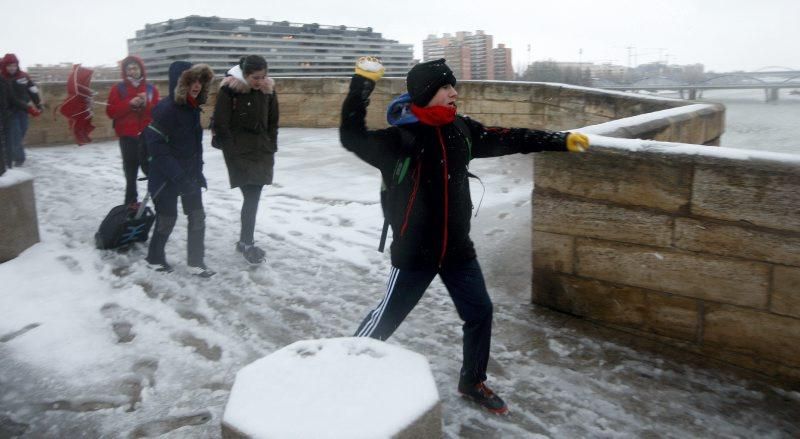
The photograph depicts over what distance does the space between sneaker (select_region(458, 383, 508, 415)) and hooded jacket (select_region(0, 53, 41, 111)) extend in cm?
848

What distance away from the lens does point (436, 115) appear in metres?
2.82

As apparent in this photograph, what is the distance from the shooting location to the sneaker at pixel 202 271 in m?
5.01

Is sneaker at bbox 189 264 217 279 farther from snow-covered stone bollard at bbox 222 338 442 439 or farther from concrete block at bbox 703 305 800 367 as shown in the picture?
concrete block at bbox 703 305 800 367

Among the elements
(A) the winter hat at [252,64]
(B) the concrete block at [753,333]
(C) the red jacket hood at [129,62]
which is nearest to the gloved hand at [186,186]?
(A) the winter hat at [252,64]

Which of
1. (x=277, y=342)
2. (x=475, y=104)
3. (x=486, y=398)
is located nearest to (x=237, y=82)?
(x=277, y=342)

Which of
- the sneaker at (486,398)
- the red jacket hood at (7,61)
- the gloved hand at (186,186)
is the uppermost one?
the red jacket hood at (7,61)

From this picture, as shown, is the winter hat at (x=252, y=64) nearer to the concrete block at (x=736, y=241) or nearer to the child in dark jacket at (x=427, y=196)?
the child in dark jacket at (x=427, y=196)

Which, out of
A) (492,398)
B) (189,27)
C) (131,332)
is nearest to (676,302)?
(492,398)

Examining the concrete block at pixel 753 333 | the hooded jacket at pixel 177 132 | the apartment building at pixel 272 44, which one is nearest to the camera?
the concrete block at pixel 753 333

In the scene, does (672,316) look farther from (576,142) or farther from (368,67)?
(368,67)

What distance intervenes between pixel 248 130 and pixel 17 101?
18.1ft

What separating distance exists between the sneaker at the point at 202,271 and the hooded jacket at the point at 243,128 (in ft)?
2.48

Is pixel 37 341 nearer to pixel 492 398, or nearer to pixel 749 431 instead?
pixel 492 398

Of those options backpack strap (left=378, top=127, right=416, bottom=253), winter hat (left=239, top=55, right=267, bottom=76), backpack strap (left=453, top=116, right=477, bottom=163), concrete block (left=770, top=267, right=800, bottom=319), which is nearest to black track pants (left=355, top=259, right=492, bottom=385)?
backpack strap (left=378, top=127, right=416, bottom=253)
